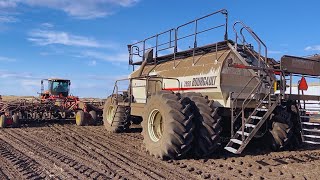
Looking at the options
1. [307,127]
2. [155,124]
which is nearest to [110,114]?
[155,124]

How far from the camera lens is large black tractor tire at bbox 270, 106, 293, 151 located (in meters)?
8.84

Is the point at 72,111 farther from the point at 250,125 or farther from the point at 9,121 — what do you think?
the point at 250,125

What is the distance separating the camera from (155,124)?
9086 mm

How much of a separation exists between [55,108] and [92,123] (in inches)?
83.7

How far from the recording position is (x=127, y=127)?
13414mm

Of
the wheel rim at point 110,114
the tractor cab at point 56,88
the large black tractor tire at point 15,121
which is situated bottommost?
the large black tractor tire at point 15,121

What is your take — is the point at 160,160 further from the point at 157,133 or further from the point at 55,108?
the point at 55,108

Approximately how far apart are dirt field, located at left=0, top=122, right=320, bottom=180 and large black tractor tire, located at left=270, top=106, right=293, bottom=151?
0.95ft

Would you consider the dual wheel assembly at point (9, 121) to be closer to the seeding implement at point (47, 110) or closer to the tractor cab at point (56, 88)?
the seeding implement at point (47, 110)

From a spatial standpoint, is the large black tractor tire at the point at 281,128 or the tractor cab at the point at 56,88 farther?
the tractor cab at the point at 56,88

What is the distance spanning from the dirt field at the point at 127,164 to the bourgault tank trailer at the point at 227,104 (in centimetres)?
42

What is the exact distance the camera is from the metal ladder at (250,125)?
766 centimetres

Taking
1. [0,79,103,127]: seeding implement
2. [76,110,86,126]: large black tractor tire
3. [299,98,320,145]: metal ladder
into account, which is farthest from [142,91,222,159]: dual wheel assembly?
[0,79,103,127]: seeding implement

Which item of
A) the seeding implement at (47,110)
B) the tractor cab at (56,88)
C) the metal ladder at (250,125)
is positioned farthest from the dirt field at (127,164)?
the tractor cab at (56,88)
